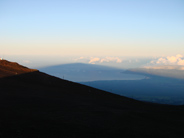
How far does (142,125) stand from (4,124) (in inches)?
453

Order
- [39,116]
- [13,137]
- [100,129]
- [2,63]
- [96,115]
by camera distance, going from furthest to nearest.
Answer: [2,63] → [96,115] → [39,116] → [100,129] → [13,137]

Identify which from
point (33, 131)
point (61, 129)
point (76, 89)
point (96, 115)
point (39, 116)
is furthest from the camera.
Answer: point (76, 89)

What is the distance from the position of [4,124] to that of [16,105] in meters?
7.24

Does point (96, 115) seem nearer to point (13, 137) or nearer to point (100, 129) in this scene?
point (100, 129)

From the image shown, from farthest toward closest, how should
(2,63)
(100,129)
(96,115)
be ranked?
(2,63), (96,115), (100,129)

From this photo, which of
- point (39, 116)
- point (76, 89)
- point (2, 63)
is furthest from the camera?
point (2, 63)

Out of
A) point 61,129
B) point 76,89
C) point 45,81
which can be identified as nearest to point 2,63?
point 45,81

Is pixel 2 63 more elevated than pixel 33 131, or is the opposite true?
pixel 2 63

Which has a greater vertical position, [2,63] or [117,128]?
[2,63]

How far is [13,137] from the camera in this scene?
13922 mm

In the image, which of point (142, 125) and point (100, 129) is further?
point (142, 125)

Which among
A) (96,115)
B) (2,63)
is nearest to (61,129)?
(96,115)

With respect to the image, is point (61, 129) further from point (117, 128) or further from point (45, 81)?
point (45, 81)

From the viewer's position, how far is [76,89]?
4503 centimetres
